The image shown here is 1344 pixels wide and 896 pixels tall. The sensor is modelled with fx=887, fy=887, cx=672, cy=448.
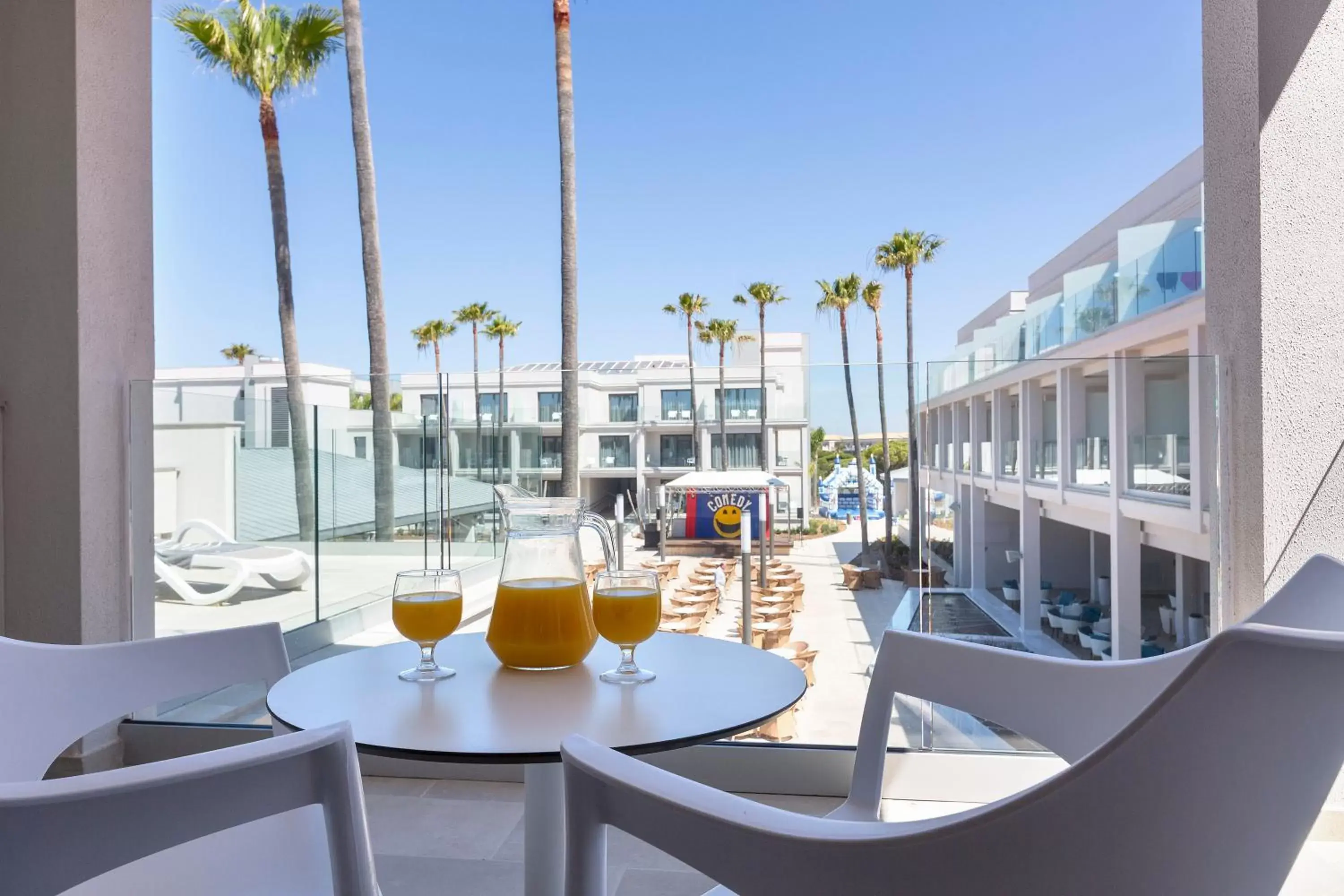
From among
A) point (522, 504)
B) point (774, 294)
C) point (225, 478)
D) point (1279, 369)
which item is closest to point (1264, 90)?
point (1279, 369)

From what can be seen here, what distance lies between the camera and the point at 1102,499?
8.79 ft

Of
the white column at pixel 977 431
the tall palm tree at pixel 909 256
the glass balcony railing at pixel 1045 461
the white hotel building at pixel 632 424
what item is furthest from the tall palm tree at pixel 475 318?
the white column at pixel 977 431

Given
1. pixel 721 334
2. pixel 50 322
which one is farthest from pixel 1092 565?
pixel 721 334

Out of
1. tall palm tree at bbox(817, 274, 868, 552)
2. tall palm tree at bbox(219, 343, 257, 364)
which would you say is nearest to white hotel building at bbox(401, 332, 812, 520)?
tall palm tree at bbox(817, 274, 868, 552)

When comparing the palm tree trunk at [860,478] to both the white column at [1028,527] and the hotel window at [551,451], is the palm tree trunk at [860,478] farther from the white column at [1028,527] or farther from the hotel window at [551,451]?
the hotel window at [551,451]

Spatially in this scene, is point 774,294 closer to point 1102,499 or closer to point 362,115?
point 362,115

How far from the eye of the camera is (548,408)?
2.79 metres

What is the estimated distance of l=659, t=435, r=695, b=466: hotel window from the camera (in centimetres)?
269

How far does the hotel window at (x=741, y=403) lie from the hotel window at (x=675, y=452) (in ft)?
0.55

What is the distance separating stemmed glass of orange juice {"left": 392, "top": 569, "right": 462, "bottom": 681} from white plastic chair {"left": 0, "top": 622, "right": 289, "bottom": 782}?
0.37m

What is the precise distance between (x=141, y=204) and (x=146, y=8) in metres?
0.61

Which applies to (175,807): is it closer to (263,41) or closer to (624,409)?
(624,409)

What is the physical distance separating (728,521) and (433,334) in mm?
30180

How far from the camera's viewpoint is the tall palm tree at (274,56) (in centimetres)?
1188
